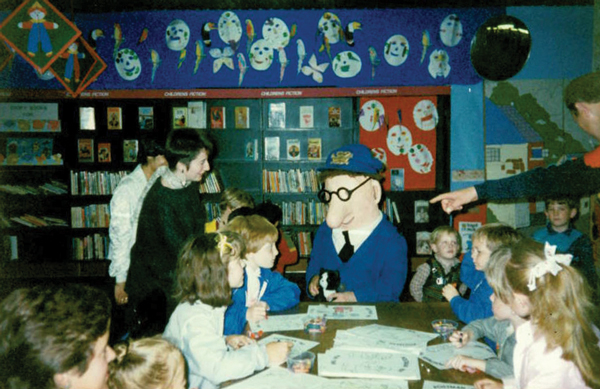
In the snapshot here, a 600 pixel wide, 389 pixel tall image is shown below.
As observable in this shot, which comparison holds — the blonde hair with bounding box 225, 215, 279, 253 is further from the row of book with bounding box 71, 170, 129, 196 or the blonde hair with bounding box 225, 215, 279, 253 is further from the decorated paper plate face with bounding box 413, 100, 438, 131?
the row of book with bounding box 71, 170, 129, 196

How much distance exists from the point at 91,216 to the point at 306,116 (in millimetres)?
2773

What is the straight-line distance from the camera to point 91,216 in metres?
5.59

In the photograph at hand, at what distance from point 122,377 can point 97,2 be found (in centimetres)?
474

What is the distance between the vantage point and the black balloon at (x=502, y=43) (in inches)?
128

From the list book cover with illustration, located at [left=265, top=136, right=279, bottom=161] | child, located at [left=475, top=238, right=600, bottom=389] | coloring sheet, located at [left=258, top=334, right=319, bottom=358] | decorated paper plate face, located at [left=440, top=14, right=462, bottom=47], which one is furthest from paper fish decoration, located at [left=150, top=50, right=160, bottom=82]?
child, located at [left=475, top=238, right=600, bottom=389]

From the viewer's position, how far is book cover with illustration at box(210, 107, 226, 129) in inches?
216

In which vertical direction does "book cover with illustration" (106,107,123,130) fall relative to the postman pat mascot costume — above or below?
above

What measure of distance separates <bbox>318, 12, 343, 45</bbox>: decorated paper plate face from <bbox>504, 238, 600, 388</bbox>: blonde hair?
4.16 meters

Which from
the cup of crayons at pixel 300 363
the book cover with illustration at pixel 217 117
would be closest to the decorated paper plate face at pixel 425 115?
the book cover with illustration at pixel 217 117

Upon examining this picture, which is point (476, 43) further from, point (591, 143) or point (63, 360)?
point (63, 360)

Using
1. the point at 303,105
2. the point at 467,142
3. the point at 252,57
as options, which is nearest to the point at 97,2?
the point at 252,57

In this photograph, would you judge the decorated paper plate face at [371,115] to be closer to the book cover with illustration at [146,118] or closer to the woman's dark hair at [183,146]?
the book cover with illustration at [146,118]

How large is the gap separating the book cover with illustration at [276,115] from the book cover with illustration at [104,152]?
1.92 meters


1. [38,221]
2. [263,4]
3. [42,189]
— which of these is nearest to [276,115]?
[263,4]
